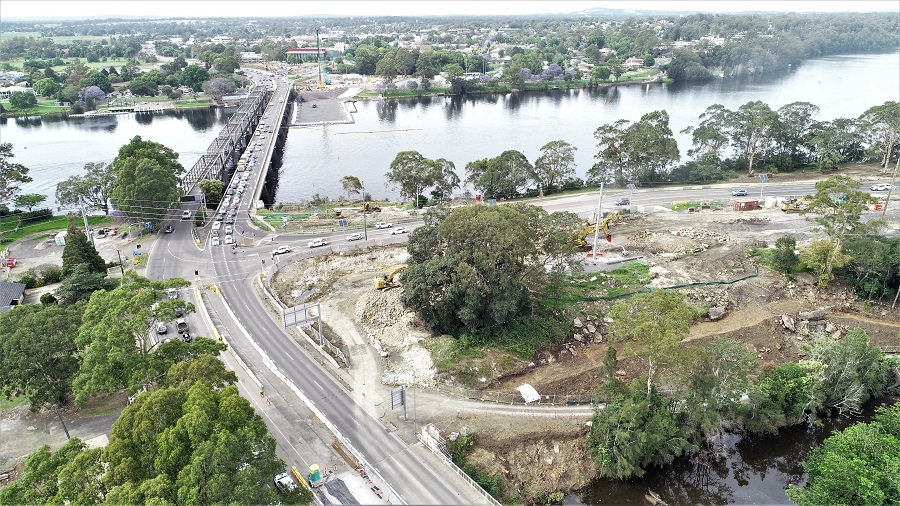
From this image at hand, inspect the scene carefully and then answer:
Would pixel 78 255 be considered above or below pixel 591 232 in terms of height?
above

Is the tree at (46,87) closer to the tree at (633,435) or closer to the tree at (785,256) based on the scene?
the tree at (633,435)

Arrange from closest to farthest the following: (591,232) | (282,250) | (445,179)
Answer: (282,250)
(591,232)
(445,179)

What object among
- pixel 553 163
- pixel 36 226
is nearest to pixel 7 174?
pixel 36 226

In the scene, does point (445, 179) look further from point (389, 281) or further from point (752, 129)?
point (752, 129)

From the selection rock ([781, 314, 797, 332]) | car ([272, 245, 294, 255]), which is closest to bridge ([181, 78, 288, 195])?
car ([272, 245, 294, 255])

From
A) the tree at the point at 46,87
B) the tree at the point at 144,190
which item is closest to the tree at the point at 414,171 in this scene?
the tree at the point at 144,190

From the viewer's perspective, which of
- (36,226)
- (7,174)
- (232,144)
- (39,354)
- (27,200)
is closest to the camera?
(39,354)
